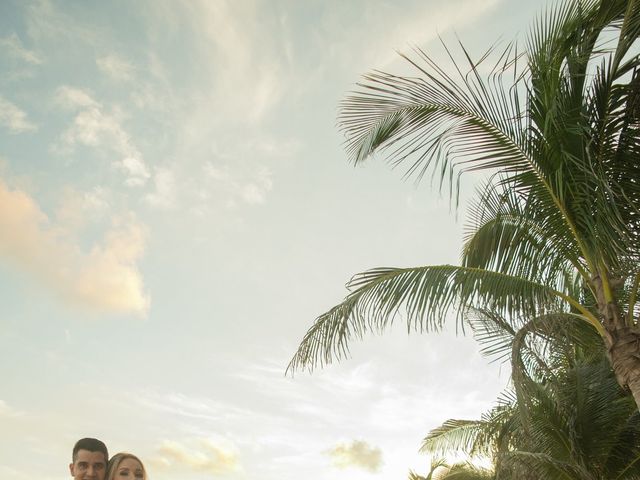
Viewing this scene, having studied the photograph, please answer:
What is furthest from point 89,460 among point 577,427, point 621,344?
point 577,427

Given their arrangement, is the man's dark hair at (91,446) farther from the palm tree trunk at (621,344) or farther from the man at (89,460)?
Result: the palm tree trunk at (621,344)

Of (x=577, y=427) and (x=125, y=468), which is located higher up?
(x=577, y=427)

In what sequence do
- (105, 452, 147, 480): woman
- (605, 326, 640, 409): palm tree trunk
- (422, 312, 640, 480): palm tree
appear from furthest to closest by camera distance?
(422, 312, 640, 480): palm tree < (605, 326, 640, 409): palm tree trunk < (105, 452, 147, 480): woman

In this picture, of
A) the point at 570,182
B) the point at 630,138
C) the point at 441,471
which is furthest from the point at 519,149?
the point at 441,471

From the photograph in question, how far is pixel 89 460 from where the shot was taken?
13.0 ft

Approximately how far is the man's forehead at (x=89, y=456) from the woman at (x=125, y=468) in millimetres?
77

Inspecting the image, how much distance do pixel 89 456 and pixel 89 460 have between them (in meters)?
0.03

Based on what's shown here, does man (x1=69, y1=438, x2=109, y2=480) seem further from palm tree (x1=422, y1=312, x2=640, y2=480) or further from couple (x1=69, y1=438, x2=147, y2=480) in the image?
palm tree (x1=422, y1=312, x2=640, y2=480)

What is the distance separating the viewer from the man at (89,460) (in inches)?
155

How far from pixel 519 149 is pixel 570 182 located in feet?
2.03

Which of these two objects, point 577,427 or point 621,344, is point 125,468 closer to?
point 621,344

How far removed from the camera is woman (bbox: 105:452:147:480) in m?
3.89

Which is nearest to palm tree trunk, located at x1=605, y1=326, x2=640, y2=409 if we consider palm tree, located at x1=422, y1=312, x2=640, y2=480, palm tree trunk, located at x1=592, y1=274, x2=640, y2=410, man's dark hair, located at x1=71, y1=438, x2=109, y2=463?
palm tree trunk, located at x1=592, y1=274, x2=640, y2=410

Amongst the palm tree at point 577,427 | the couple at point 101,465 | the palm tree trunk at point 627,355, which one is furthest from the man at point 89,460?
the palm tree at point 577,427
